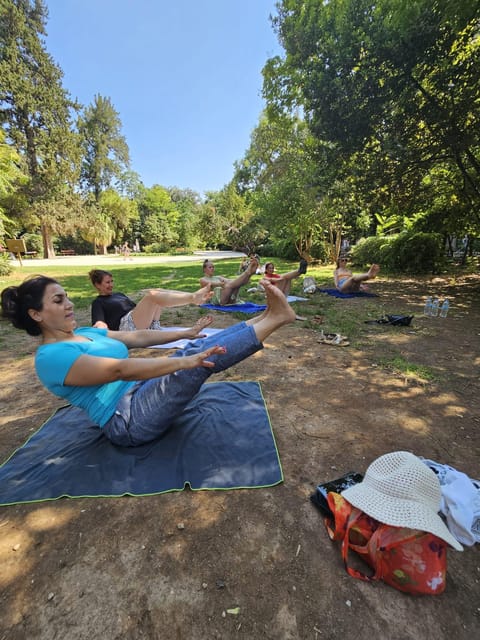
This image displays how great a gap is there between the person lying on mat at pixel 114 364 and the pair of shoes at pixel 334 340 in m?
2.89

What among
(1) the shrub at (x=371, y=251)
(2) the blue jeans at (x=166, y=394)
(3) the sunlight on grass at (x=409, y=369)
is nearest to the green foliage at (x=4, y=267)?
(2) the blue jeans at (x=166, y=394)

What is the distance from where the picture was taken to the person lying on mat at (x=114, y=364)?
1894 millimetres

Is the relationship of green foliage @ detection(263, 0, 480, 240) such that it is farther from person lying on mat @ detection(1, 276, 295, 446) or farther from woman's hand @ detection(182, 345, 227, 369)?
woman's hand @ detection(182, 345, 227, 369)

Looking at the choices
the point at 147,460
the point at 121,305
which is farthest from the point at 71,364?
the point at 121,305

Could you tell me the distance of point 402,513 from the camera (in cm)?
149

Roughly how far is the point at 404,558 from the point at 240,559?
0.87 meters

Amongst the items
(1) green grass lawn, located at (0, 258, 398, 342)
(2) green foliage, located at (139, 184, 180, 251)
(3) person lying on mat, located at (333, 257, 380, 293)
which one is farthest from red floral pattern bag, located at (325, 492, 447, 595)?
(2) green foliage, located at (139, 184, 180, 251)

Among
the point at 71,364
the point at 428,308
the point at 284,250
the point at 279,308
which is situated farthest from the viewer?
the point at 284,250

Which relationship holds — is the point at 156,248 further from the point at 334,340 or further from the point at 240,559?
the point at 240,559

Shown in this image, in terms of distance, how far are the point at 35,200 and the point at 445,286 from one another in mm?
27892

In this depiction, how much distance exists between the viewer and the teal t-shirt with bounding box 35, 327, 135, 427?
1.88m

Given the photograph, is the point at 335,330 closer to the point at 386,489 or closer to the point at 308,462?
the point at 308,462

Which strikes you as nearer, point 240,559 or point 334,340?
point 240,559

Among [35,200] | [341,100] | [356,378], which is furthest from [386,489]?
[35,200]
